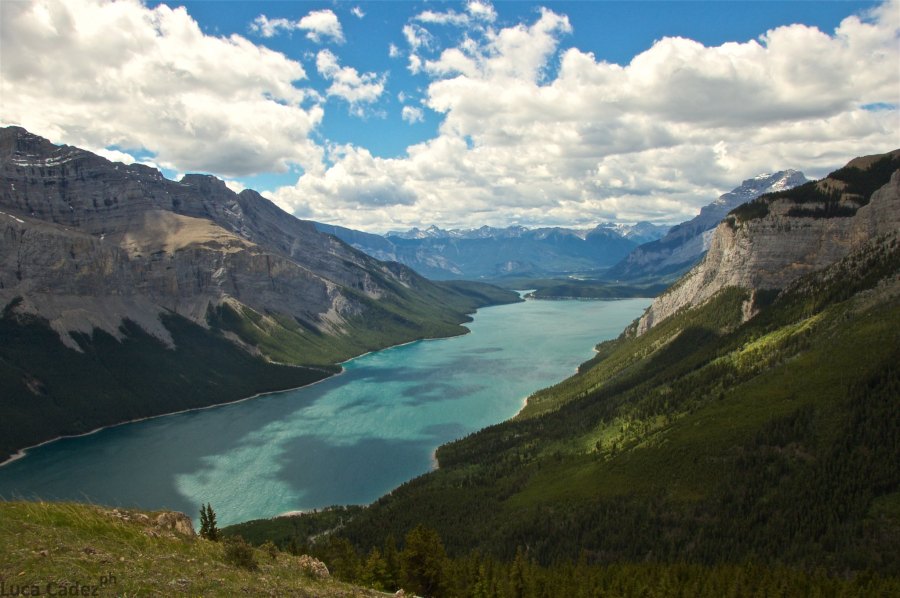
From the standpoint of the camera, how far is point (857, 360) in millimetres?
114938

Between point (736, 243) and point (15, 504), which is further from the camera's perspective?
point (736, 243)

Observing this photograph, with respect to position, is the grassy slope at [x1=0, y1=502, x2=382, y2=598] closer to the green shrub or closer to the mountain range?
the green shrub

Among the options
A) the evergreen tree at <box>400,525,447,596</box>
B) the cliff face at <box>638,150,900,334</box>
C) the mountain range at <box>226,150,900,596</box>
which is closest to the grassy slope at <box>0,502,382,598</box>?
the evergreen tree at <box>400,525,447,596</box>

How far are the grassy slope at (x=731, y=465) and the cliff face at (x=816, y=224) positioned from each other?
18.2 meters

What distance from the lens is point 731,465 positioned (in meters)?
107

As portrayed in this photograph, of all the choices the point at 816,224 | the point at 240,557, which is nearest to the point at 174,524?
the point at 240,557

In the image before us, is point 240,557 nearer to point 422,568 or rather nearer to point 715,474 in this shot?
point 422,568

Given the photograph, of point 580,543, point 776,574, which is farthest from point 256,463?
point 776,574

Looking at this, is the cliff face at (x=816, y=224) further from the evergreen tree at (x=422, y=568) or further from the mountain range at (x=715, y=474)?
the evergreen tree at (x=422, y=568)

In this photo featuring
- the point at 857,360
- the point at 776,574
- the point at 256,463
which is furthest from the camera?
the point at 256,463

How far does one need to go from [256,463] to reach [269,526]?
53093 mm

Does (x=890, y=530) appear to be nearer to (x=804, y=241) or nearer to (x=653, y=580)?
(x=653, y=580)

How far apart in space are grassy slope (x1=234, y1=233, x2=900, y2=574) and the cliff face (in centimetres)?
1819

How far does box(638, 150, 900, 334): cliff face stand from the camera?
165 meters
